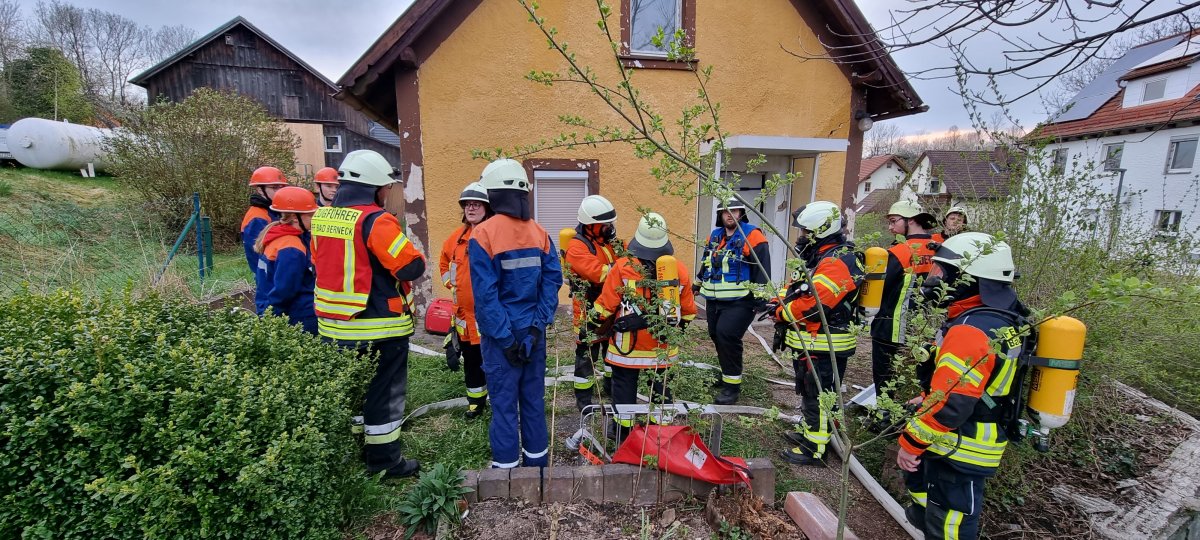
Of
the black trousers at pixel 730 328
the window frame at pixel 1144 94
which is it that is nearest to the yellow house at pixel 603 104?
the black trousers at pixel 730 328

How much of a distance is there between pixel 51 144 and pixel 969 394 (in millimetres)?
23903

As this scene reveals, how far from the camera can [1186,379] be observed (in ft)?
13.2

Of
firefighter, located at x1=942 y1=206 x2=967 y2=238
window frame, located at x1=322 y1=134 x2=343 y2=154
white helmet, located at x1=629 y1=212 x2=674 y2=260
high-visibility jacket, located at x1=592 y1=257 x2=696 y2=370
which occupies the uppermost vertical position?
window frame, located at x1=322 y1=134 x2=343 y2=154

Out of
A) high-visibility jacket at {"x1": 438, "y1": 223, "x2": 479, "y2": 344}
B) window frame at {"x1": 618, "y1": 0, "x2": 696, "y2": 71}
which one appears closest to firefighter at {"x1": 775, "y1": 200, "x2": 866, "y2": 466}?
high-visibility jacket at {"x1": 438, "y1": 223, "x2": 479, "y2": 344}

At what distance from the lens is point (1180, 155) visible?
1583cm

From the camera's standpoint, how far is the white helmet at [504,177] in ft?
9.88

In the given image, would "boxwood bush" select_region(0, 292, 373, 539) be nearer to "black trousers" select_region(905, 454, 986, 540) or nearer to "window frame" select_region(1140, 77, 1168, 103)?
"black trousers" select_region(905, 454, 986, 540)

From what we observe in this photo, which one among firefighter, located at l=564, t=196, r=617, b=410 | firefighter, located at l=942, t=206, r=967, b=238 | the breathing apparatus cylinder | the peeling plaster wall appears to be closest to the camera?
the breathing apparatus cylinder

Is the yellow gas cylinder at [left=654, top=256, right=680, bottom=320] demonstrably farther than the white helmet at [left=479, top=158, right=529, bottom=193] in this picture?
Yes

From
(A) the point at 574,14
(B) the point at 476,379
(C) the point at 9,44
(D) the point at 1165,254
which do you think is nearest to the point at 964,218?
(D) the point at 1165,254

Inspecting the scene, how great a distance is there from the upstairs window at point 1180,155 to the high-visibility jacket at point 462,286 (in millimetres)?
22402

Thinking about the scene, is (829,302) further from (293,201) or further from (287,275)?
(293,201)

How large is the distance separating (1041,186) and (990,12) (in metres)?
2.74

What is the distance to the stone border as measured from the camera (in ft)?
8.42
